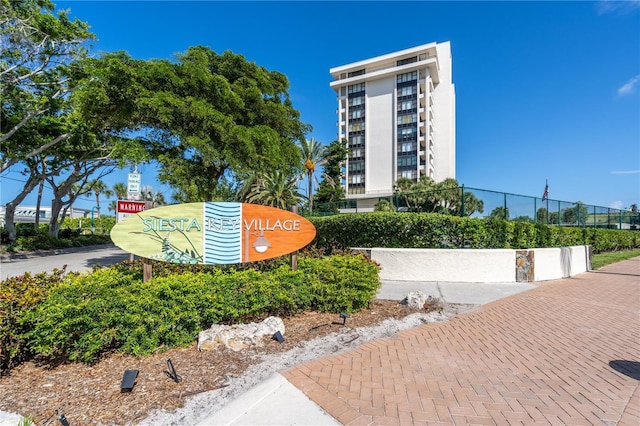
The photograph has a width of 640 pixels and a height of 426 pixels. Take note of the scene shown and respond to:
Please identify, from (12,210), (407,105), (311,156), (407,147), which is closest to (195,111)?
(12,210)

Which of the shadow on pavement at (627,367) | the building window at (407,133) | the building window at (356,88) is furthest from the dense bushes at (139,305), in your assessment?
the building window at (356,88)

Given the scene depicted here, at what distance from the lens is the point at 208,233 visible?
489 cm

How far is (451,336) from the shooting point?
455cm

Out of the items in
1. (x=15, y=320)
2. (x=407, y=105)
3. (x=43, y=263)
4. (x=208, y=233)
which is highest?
(x=407, y=105)

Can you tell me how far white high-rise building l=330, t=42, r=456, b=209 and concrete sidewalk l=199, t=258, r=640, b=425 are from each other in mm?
46767

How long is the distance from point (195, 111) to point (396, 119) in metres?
51.0

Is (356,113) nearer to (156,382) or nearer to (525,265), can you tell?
(525,265)

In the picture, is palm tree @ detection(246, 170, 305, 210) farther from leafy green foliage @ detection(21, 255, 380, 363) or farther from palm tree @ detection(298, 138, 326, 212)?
leafy green foliage @ detection(21, 255, 380, 363)

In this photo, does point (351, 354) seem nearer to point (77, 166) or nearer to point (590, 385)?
point (590, 385)

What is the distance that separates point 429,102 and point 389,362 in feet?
191

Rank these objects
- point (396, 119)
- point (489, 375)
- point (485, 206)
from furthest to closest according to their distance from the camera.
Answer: point (396, 119) → point (485, 206) → point (489, 375)

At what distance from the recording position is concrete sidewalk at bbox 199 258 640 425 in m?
2.63

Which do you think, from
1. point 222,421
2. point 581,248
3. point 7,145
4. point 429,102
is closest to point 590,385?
point 222,421

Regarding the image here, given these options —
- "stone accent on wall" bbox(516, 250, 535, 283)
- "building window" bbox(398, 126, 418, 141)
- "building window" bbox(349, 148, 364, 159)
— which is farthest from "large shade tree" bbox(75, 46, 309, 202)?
"building window" bbox(349, 148, 364, 159)
